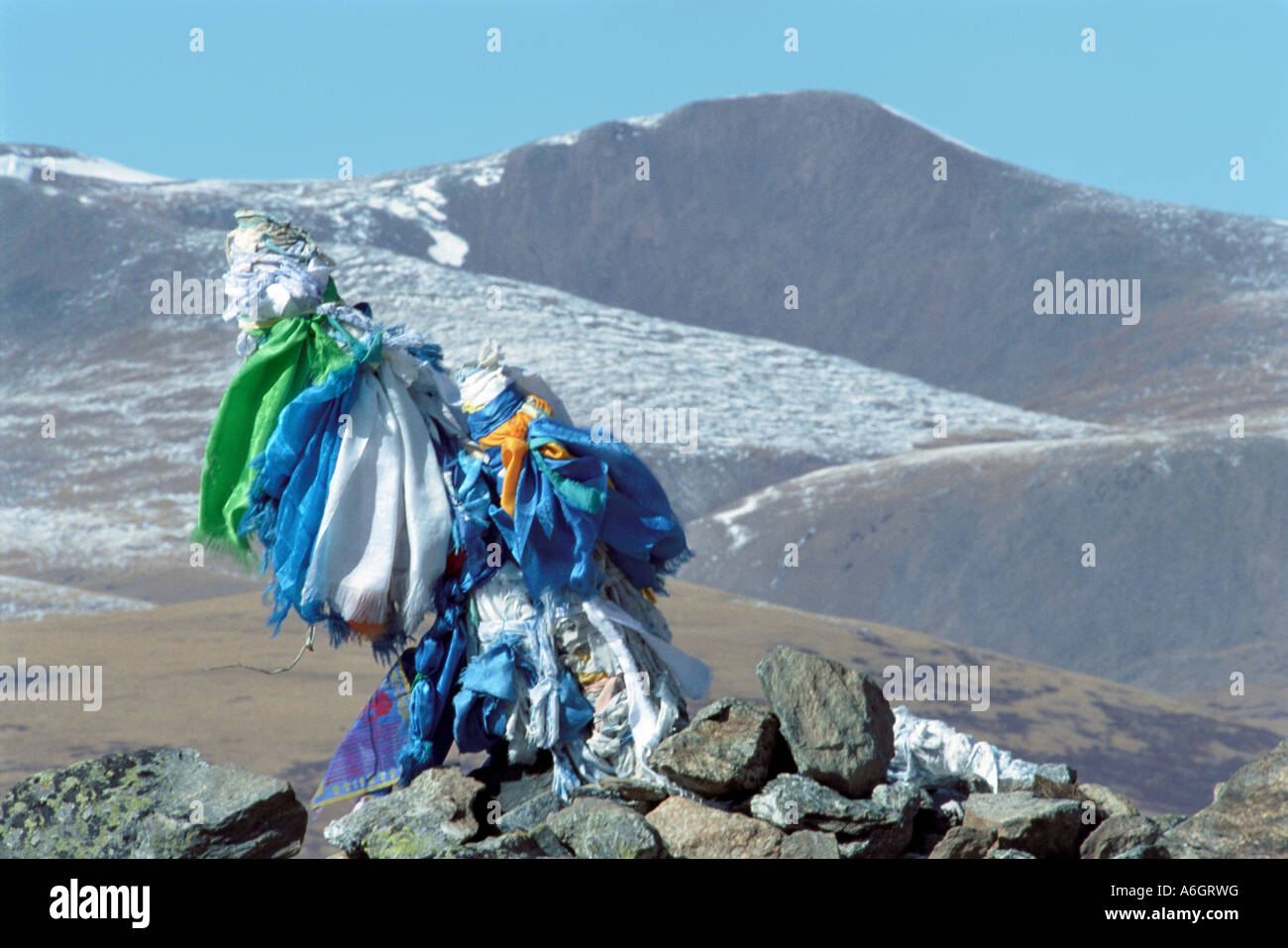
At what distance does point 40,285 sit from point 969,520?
23446mm

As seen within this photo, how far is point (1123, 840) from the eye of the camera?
349cm

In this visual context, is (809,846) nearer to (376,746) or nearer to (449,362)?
(376,746)

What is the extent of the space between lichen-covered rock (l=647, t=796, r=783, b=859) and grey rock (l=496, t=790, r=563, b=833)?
1.17ft

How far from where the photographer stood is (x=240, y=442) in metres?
4.02

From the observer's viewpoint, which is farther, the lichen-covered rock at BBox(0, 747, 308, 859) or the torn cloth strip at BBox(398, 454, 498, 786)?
the torn cloth strip at BBox(398, 454, 498, 786)

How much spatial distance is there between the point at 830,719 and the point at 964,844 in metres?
0.44

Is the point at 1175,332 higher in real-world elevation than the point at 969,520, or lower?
higher

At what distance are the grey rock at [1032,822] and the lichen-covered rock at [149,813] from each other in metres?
1.52

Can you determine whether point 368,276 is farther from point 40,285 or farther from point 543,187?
point 543,187

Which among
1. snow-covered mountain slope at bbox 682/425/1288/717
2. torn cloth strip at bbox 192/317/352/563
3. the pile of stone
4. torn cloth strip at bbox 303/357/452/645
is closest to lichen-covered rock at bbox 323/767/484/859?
the pile of stone

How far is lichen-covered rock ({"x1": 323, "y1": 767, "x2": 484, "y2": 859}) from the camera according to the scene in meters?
3.46

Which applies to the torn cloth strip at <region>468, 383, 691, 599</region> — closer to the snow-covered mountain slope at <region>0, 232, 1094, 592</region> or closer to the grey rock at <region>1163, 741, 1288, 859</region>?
the grey rock at <region>1163, 741, 1288, 859</region>

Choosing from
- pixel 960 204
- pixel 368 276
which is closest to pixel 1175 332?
pixel 960 204

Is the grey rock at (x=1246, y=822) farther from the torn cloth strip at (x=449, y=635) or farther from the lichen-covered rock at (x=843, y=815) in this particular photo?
the torn cloth strip at (x=449, y=635)
